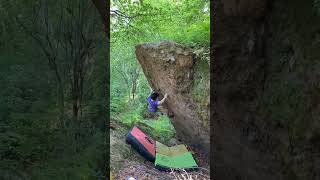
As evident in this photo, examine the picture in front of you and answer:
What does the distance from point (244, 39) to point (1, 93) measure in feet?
5.58

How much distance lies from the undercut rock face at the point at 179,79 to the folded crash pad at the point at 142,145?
0.97 metres

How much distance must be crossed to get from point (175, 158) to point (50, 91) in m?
4.31

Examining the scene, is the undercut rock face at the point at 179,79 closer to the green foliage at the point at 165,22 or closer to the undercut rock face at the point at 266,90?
the green foliage at the point at 165,22

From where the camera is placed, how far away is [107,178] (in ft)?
13.0

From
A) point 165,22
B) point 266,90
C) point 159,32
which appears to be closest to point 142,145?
point 159,32

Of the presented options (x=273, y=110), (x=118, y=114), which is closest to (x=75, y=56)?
(x=273, y=110)

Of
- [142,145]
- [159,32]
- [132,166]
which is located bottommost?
[132,166]

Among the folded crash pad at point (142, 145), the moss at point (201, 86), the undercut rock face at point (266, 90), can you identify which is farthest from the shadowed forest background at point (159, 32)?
the undercut rock face at point (266, 90)

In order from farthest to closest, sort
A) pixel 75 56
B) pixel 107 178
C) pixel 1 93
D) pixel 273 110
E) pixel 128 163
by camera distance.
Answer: pixel 128 163 → pixel 107 178 → pixel 75 56 → pixel 1 93 → pixel 273 110

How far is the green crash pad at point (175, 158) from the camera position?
20.5 feet

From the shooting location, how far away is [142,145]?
6504 mm

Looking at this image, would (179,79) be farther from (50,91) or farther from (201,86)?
(50,91)

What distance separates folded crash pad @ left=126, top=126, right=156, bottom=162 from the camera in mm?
6449

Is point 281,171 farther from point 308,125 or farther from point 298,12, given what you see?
point 298,12
